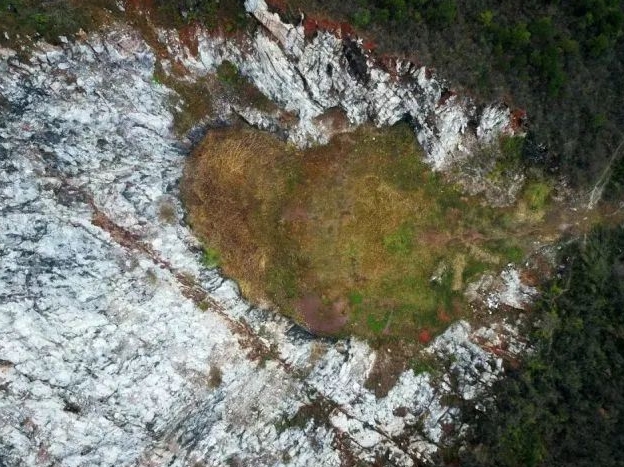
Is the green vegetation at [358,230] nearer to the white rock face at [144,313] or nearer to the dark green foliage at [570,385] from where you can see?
the white rock face at [144,313]

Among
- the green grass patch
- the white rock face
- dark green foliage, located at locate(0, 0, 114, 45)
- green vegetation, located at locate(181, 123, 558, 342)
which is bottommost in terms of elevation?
the white rock face

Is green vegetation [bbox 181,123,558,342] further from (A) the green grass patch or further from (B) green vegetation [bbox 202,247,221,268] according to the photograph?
(B) green vegetation [bbox 202,247,221,268]

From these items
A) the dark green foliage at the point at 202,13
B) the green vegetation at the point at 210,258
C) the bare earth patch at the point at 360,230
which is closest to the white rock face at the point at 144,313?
the green vegetation at the point at 210,258

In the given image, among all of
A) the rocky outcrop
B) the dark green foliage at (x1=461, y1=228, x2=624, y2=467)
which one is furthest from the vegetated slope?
the dark green foliage at (x1=461, y1=228, x2=624, y2=467)

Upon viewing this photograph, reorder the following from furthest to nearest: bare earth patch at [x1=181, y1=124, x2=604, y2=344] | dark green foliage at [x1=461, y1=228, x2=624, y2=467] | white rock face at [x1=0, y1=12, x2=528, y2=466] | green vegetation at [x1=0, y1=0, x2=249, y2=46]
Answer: bare earth patch at [x1=181, y1=124, x2=604, y2=344], dark green foliage at [x1=461, y1=228, x2=624, y2=467], green vegetation at [x1=0, y1=0, x2=249, y2=46], white rock face at [x1=0, y1=12, x2=528, y2=466]

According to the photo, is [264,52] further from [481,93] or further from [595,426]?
[595,426]

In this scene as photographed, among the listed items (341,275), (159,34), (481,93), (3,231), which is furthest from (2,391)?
(481,93)

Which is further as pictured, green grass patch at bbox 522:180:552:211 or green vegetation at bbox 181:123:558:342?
→ green vegetation at bbox 181:123:558:342

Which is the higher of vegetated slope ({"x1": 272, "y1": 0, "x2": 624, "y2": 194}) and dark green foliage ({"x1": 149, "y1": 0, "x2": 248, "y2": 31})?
vegetated slope ({"x1": 272, "y1": 0, "x2": 624, "y2": 194})
